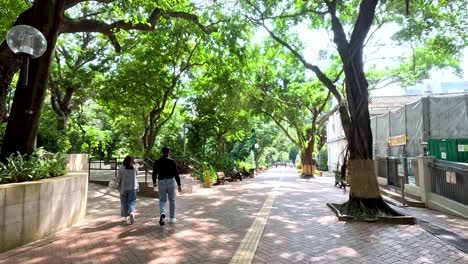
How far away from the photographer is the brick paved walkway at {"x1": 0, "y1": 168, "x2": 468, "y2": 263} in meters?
5.02

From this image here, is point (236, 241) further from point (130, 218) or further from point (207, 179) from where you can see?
point (207, 179)

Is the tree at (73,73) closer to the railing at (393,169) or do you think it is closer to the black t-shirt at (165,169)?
the black t-shirt at (165,169)

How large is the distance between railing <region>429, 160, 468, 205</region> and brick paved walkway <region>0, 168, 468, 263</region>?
71 centimetres

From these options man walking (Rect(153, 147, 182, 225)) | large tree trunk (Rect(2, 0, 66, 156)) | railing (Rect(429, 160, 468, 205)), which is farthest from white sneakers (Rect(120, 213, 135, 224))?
railing (Rect(429, 160, 468, 205))

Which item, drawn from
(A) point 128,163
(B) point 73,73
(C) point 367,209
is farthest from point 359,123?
(B) point 73,73

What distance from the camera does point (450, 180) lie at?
891cm

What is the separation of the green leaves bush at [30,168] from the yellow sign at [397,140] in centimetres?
1340

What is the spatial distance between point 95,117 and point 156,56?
24.9m

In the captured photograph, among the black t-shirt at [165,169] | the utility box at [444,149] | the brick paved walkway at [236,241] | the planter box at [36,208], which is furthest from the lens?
the utility box at [444,149]

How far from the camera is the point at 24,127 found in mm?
7273

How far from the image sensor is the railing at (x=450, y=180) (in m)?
8.39

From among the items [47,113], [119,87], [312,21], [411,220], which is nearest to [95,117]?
[47,113]

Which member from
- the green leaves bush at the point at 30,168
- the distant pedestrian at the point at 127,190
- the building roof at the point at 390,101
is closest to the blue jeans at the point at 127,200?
the distant pedestrian at the point at 127,190

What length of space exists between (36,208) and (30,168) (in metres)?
0.88
